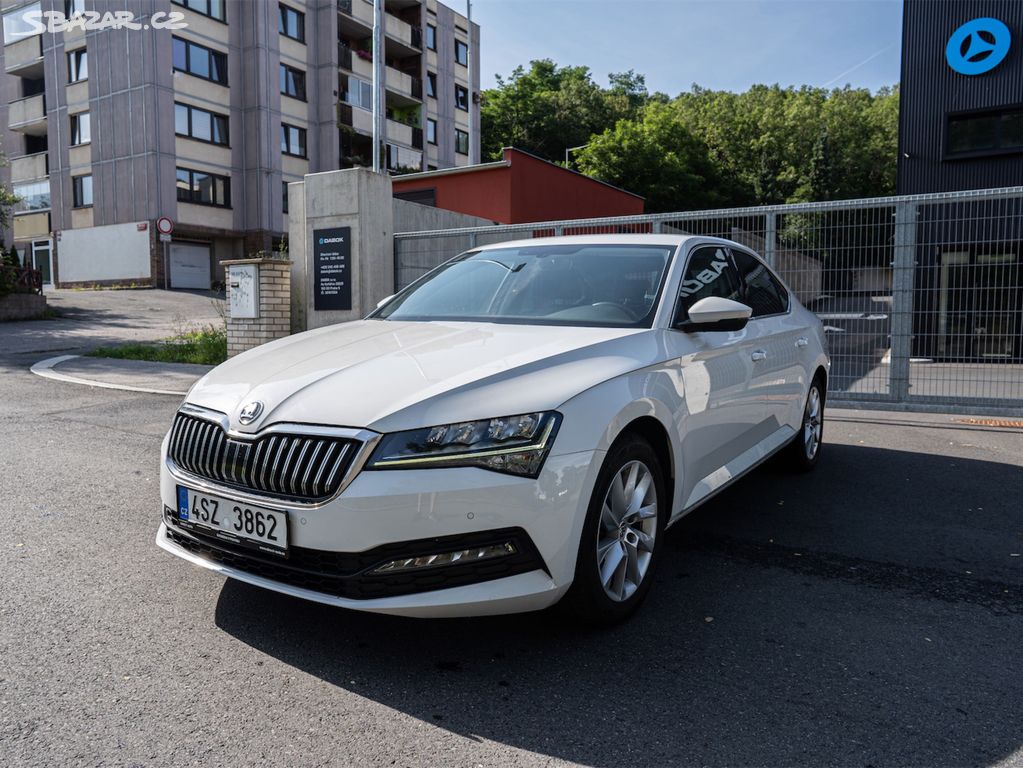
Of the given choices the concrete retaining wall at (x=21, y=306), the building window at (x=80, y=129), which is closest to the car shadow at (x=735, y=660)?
the concrete retaining wall at (x=21, y=306)

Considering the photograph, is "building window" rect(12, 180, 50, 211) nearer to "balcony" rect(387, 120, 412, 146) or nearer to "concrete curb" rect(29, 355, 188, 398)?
"balcony" rect(387, 120, 412, 146)

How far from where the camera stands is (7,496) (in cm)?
478

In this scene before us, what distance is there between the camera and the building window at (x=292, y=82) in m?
35.5

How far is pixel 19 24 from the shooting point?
36969 mm

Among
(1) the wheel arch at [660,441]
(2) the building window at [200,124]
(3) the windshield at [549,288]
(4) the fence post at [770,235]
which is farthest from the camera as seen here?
(2) the building window at [200,124]

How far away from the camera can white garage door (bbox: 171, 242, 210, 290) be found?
32906 millimetres

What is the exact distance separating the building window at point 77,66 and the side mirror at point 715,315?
37500 millimetres

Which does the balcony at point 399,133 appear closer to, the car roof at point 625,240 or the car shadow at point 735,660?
the car roof at point 625,240

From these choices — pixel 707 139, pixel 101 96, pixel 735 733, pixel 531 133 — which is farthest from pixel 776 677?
pixel 707 139

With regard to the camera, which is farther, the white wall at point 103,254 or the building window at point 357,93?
the building window at point 357,93

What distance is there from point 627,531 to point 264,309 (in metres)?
8.99

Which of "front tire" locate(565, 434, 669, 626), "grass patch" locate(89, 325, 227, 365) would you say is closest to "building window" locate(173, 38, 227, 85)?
"grass patch" locate(89, 325, 227, 365)

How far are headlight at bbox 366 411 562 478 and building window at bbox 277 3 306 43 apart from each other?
122ft

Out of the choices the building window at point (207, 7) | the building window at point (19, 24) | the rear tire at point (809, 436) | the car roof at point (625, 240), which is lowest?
the rear tire at point (809, 436)
